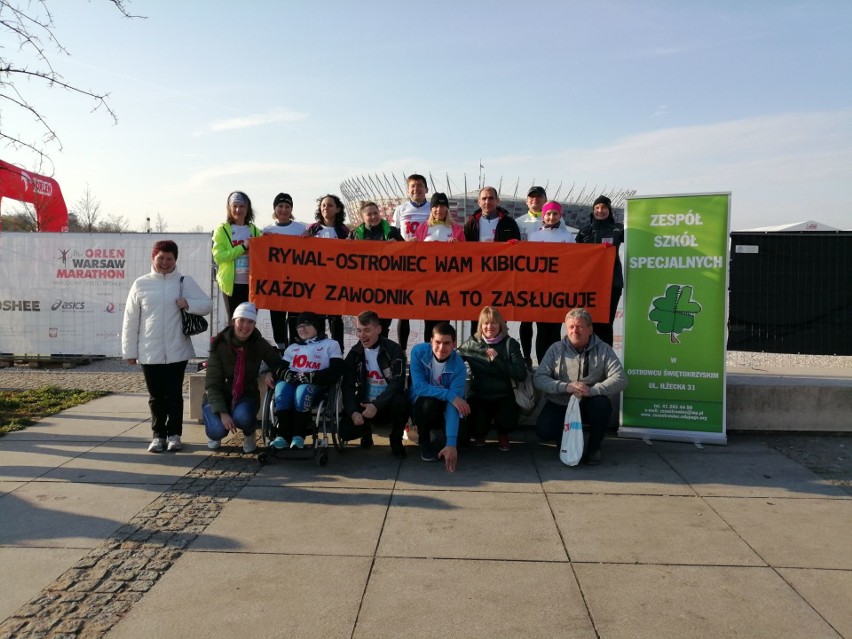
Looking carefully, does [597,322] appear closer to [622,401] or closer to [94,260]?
[622,401]

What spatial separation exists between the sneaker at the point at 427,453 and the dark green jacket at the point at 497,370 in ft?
1.98

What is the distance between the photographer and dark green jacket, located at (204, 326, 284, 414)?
5988 millimetres

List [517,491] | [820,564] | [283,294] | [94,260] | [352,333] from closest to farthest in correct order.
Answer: [820,564] < [517,491] < [283,294] < [352,333] < [94,260]

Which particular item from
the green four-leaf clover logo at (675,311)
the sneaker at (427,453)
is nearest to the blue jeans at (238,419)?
the sneaker at (427,453)

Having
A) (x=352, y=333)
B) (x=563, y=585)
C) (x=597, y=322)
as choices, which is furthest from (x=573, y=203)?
(x=563, y=585)

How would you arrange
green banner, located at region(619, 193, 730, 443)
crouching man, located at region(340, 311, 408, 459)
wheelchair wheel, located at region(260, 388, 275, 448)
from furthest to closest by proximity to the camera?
green banner, located at region(619, 193, 730, 443) → crouching man, located at region(340, 311, 408, 459) → wheelchair wheel, located at region(260, 388, 275, 448)

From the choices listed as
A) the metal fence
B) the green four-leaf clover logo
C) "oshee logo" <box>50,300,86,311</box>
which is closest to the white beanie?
the green four-leaf clover logo

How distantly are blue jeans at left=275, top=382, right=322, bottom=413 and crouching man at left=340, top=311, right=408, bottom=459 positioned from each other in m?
0.30

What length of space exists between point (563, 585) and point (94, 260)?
11.4 metres

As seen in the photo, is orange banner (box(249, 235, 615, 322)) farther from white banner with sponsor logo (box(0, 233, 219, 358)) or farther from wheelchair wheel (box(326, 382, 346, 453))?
white banner with sponsor logo (box(0, 233, 219, 358))

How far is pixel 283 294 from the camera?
710 cm

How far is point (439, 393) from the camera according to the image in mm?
5797

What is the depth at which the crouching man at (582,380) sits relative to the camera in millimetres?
5832

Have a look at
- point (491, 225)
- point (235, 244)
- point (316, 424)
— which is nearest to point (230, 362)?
point (316, 424)
